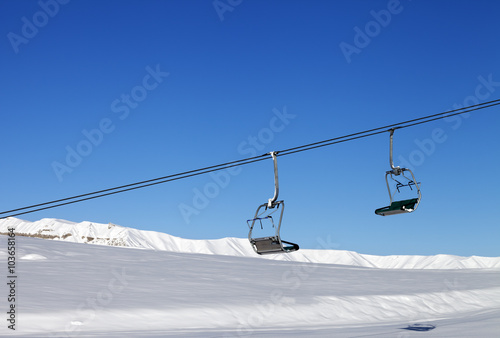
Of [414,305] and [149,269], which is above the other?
[149,269]

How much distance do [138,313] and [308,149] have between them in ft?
31.0

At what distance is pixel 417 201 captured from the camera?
8.52m

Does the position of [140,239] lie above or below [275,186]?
above

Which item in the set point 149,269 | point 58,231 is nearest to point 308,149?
point 149,269

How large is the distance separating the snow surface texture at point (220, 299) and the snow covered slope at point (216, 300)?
0.04 meters

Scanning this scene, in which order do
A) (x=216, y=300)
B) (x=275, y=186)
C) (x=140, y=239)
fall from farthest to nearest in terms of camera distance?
(x=140, y=239) < (x=216, y=300) < (x=275, y=186)

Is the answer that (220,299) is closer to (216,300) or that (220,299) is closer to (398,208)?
(216,300)

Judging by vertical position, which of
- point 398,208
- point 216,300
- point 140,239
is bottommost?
point 398,208

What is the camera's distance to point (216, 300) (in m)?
19.2

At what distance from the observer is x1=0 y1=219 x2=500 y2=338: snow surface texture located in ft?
49.0

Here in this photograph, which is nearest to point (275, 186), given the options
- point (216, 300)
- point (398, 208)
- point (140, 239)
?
point (398, 208)

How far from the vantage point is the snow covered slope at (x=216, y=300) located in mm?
14891

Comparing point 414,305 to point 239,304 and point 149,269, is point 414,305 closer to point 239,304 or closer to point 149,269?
point 239,304

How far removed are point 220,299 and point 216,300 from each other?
312mm
